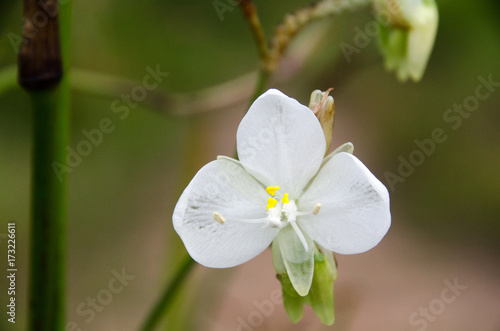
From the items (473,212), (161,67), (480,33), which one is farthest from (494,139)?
(161,67)

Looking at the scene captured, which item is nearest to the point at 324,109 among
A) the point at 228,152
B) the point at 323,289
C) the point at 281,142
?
the point at 281,142

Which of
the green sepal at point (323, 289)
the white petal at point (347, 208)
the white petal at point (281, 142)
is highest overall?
the white petal at point (281, 142)

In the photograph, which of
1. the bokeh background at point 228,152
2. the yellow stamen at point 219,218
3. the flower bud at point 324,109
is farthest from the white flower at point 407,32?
the bokeh background at point 228,152

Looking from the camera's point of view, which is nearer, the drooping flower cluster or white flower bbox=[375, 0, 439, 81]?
the drooping flower cluster

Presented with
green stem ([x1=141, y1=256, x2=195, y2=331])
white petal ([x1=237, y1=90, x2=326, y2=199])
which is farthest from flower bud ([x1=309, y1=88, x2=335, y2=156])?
green stem ([x1=141, y1=256, x2=195, y2=331])

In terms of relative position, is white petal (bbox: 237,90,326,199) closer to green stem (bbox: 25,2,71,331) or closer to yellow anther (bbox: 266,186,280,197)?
yellow anther (bbox: 266,186,280,197)

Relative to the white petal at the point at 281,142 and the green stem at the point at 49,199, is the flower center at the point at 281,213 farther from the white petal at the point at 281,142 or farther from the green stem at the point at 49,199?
the green stem at the point at 49,199

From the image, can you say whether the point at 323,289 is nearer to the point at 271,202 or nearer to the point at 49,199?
the point at 271,202

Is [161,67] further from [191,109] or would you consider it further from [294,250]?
[294,250]
